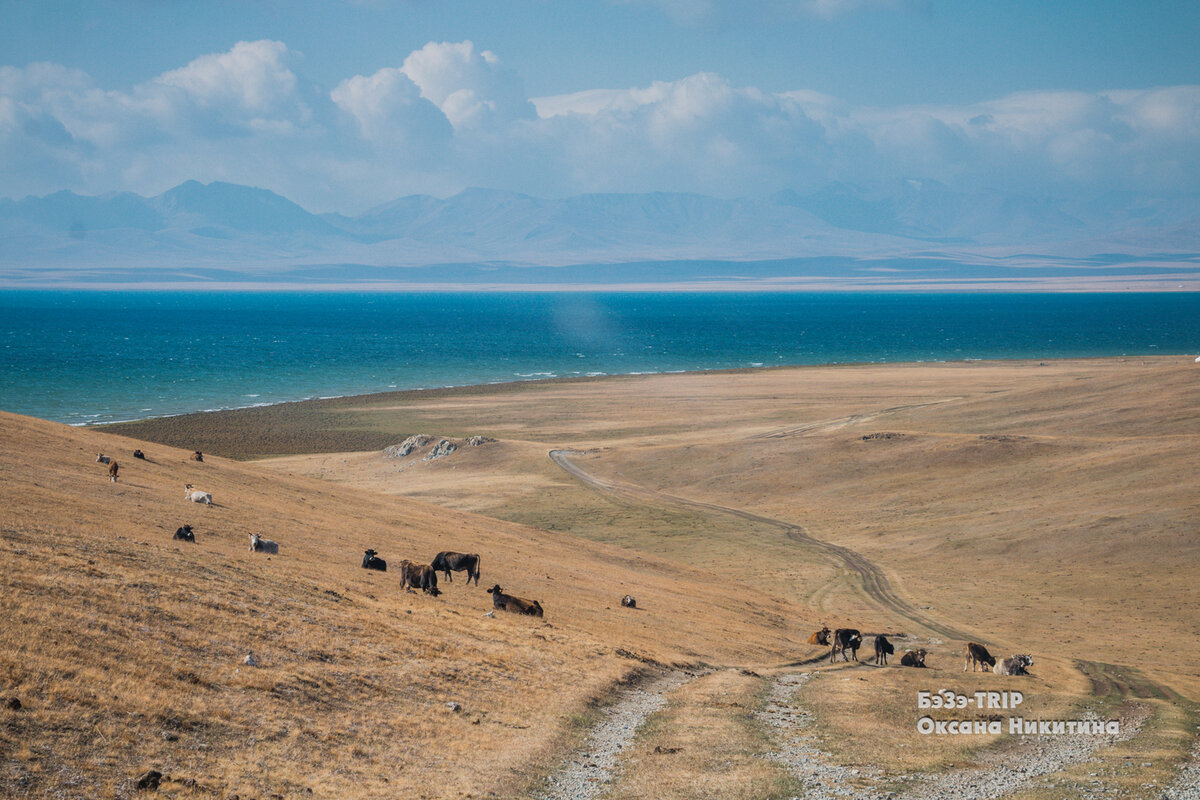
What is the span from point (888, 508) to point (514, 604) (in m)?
36.9

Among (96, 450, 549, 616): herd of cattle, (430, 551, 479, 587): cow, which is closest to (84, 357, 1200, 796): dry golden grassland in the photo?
(96, 450, 549, 616): herd of cattle

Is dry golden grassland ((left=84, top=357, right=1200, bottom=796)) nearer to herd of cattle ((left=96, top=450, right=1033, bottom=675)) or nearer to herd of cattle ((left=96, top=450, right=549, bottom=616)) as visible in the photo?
herd of cattle ((left=96, top=450, right=1033, bottom=675))

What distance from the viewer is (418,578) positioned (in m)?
29.4

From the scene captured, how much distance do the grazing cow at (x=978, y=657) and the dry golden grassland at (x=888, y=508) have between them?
561 millimetres

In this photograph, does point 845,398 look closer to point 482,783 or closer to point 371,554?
point 371,554

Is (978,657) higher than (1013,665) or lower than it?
lower

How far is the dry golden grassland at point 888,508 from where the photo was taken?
2680 cm

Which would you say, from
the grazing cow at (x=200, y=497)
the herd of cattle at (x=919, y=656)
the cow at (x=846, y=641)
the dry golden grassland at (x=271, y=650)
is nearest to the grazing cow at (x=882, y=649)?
the herd of cattle at (x=919, y=656)

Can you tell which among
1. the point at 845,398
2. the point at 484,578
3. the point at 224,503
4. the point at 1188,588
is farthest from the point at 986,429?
the point at 224,503

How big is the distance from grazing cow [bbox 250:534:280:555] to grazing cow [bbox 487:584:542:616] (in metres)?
7.01

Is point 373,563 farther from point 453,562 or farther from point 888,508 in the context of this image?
point 888,508

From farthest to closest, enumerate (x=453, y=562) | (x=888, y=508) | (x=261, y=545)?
1. (x=888, y=508)
2. (x=453, y=562)
3. (x=261, y=545)

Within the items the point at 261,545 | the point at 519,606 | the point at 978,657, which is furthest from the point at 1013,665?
the point at 261,545

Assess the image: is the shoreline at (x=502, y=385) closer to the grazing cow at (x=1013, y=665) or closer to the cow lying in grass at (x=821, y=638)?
the cow lying in grass at (x=821, y=638)
